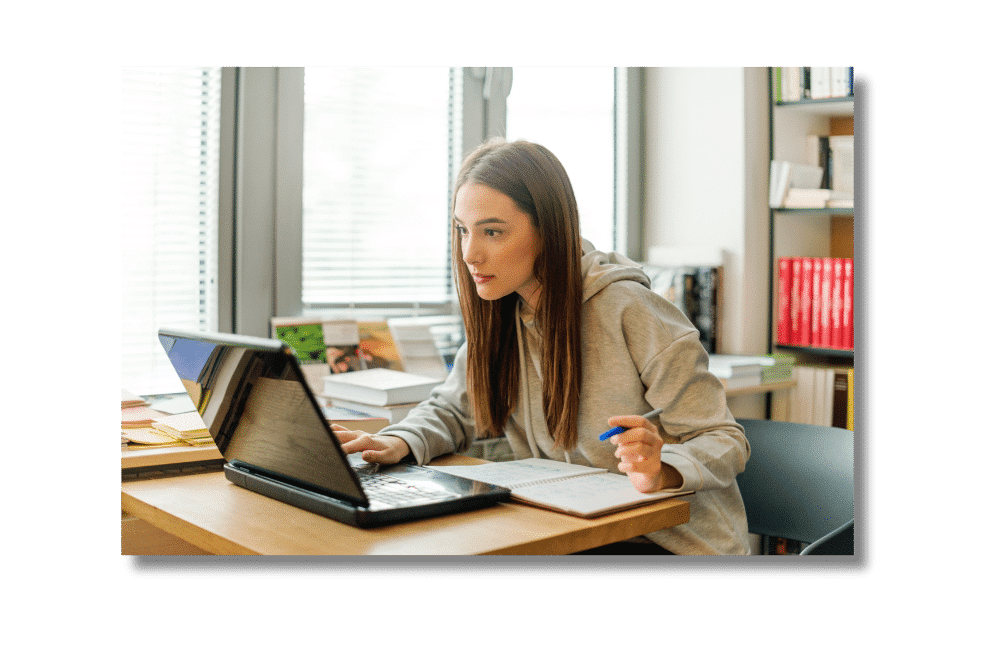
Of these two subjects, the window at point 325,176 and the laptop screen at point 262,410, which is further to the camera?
the window at point 325,176

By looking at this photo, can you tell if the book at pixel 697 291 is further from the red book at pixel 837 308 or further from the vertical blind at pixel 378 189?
the vertical blind at pixel 378 189

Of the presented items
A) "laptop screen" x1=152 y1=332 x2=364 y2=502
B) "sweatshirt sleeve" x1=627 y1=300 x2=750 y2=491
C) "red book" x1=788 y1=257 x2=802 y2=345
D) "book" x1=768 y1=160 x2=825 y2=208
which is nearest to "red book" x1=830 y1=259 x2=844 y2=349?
"red book" x1=788 y1=257 x2=802 y2=345

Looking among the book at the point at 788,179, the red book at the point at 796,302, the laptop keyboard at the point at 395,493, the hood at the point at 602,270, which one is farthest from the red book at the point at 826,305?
the laptop keyboard at the point at 395,493

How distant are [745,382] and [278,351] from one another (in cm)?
159

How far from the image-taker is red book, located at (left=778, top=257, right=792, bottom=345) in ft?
7.53

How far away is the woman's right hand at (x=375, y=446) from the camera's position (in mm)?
1387

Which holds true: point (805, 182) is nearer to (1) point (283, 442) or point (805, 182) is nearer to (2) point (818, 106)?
(2) point (818, 106)

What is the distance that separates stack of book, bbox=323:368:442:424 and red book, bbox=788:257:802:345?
944 millimetres

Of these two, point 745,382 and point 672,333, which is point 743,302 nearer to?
point 745,382

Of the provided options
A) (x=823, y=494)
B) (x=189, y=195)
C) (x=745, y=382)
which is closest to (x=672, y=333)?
(x=823, y=494)

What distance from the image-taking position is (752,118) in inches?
100.0

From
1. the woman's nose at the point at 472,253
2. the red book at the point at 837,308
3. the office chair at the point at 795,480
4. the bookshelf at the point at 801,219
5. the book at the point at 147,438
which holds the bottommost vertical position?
the office chair at the point at 795,480

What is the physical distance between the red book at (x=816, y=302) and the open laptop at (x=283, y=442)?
120 cm

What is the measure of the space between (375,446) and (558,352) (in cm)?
35
